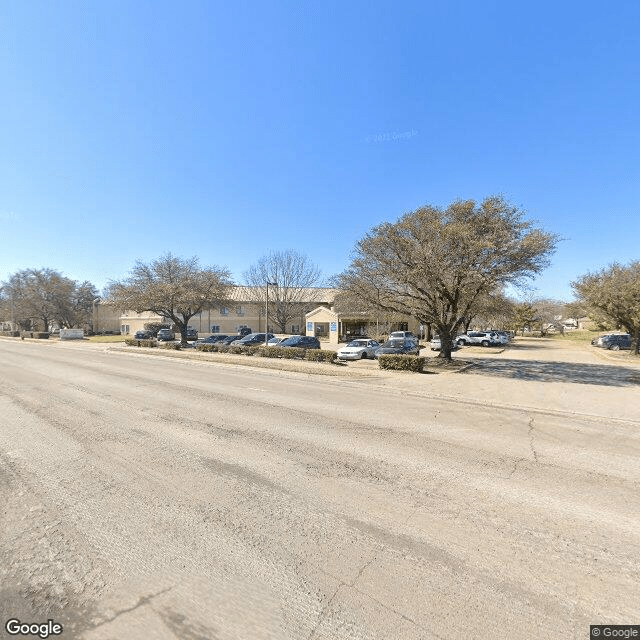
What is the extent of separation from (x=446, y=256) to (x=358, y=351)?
9984 millimetres

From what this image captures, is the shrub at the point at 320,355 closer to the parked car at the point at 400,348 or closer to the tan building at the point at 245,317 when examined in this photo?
the parked car at the point at 400,348

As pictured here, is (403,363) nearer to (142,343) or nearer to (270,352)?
(270,352)

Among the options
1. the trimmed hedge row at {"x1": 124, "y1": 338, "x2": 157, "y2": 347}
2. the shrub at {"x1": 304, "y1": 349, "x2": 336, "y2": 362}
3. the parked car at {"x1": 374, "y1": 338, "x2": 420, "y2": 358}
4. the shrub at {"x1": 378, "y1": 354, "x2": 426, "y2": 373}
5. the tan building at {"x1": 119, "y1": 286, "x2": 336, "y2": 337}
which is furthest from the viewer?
the tan building at {"x1": 119, "y1": 286, "x2": 336, "y2": 337}

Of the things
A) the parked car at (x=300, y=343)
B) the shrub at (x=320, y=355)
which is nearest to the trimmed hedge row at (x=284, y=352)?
the shrub at (x=320, y=355)

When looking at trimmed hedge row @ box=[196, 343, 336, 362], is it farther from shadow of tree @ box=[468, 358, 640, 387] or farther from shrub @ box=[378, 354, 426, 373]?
shadow of tree @ box=[468, 358, 640, 387]

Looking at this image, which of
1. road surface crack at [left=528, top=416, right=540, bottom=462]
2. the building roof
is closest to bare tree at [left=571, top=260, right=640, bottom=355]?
road surface crack at [left=528, top=416, right=540, bottom=462]

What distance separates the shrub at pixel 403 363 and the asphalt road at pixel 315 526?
8.83 meters

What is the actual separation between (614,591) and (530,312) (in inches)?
2456

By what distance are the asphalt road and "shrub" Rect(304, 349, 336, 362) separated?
12.4 metres

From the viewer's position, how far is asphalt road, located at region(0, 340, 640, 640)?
257cm

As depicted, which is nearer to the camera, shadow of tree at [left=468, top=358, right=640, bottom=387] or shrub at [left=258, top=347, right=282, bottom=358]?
shadow of tree at [left=468, top=358, right=640, bottom=387]

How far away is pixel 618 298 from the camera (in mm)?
25828

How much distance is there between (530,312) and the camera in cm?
5625

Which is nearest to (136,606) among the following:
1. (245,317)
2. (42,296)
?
(245,317)
